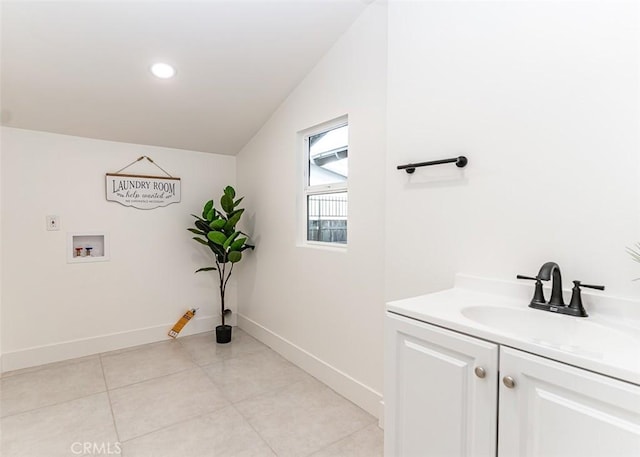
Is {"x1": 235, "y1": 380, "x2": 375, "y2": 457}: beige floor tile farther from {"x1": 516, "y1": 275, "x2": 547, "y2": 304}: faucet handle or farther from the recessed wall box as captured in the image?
the recessed wall box

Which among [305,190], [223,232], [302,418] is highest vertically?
[305,190]

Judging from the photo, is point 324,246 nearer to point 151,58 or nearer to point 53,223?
point 151,58

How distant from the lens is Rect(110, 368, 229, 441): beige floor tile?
1.99 metres

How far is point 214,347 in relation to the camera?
319 centimetres

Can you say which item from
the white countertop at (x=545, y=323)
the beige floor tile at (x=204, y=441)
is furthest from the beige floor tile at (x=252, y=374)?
the white countertop at (x=545, y=323)

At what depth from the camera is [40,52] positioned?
80.7 inches

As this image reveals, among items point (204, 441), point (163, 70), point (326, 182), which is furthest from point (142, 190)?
point (204, 441)

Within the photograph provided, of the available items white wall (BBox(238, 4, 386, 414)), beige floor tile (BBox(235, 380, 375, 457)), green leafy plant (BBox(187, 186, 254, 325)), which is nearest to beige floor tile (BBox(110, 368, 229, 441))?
beige floor tile (BBox(235, 380, 375, 457))

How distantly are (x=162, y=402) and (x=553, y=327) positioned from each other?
228 centimetres

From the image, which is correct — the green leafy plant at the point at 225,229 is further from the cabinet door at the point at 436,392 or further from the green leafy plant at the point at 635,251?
the green leafy plant at the point at 635,251

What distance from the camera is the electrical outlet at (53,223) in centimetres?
281

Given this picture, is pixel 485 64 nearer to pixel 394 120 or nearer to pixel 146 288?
pixel 394 120

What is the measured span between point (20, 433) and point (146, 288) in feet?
4.98

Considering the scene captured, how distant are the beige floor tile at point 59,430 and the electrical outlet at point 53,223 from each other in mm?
1439
